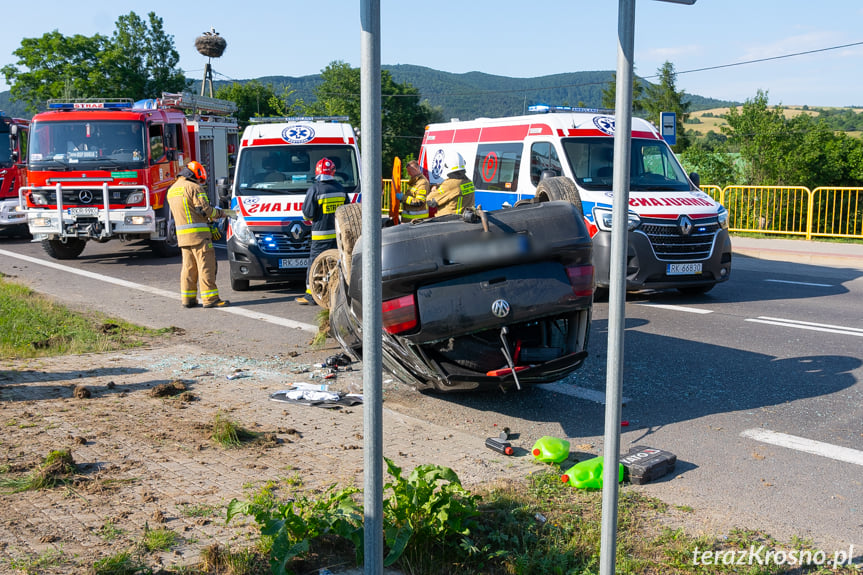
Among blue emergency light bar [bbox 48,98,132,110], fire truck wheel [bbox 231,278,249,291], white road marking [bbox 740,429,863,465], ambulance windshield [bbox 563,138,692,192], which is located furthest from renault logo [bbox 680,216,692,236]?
blue emergency light bar [bbox 48,98,132,110]

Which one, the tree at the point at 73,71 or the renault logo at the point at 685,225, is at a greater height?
the tree at the point at 73,71

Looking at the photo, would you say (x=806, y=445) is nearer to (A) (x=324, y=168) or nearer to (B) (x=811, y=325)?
(B) (x=811, y=325)

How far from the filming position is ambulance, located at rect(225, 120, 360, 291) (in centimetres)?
1157

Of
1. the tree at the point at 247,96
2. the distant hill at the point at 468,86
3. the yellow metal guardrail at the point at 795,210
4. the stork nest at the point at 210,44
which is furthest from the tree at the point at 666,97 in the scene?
the yellow metal guardrail at the point at 795,210

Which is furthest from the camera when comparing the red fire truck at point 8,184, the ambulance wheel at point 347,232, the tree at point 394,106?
the tree at point 394,106

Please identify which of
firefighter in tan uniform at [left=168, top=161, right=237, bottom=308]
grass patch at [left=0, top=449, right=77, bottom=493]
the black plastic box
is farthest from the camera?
firefighter in tan uniform at [left=168, top=161, right=237, bottom=308]

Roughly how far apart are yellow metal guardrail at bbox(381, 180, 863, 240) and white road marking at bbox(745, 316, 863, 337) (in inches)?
350

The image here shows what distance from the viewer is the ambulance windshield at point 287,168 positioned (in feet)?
39.9

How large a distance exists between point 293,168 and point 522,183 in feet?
11.4

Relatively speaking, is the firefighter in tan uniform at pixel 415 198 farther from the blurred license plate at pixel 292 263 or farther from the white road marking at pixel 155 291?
the white road marking at pixel 155 291

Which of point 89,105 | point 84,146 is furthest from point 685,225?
point 89,105

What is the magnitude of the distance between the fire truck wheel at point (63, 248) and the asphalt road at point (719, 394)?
14.3ft

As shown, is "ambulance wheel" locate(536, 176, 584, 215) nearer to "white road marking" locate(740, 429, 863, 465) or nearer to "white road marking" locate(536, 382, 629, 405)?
"white road marking" locate(536, 382, 629, 405)

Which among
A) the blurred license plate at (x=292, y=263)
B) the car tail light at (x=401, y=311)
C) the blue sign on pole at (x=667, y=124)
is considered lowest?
the blurred license plate at (x=292, y=263)
